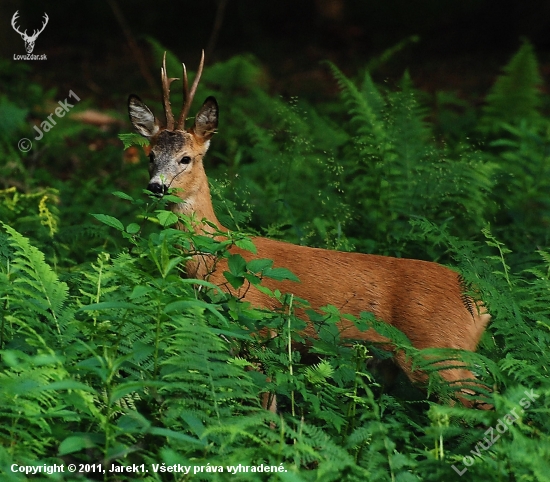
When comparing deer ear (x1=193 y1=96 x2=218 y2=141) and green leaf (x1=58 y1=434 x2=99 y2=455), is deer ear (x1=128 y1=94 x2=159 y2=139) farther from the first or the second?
green leaf (x1=58 y1=434 x2=99 y2=455)

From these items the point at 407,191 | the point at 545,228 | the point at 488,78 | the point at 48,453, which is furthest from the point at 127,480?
the point at 488,78

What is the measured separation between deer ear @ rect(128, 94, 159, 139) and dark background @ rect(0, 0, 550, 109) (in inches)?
232

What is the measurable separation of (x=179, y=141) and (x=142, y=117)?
41cm

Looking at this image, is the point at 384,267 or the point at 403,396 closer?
the point at 403,396

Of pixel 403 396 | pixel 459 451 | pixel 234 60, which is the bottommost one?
pixel 403 396

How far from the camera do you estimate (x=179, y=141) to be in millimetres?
5570

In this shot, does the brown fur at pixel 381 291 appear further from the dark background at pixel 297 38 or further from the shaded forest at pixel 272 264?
the dark background at pixel 297 38

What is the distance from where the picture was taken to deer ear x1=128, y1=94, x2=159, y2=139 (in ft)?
19.0

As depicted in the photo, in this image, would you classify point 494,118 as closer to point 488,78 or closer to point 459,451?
point 488,78

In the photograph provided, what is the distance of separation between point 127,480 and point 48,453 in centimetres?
30

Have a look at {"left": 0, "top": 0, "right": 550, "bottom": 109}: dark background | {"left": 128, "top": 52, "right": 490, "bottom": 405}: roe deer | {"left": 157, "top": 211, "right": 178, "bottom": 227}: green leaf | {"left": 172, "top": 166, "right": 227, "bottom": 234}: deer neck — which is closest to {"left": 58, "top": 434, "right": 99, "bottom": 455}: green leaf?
{"left": 157, "top": 211, "right": 178, "bottom": 227}: green leaf

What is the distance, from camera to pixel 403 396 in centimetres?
476

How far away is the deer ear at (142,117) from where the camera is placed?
5797 millimetres

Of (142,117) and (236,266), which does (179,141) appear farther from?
(236,266)
